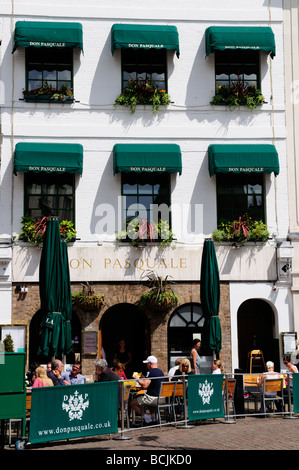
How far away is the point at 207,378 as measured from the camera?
14.2m

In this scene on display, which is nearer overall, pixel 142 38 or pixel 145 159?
pixel 145 159

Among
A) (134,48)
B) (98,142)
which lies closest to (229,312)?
(98,142)

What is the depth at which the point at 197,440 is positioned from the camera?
12359 millimetres

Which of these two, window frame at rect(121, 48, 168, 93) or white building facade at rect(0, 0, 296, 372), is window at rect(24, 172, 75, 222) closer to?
white building facade at rect(0, 0, 296, 372)

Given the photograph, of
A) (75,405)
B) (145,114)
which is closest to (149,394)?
(75,405)

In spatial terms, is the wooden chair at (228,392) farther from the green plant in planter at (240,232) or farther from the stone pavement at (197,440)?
the green plant in planter at (240,232)

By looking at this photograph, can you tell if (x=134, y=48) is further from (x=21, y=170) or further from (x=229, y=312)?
(x=229, y=312)

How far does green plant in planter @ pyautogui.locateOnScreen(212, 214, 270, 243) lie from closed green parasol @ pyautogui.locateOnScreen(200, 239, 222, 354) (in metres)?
2.79

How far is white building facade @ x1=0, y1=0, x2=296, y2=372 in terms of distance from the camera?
20.3m

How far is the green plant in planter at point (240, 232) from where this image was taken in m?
20.6

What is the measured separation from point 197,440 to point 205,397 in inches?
72.8

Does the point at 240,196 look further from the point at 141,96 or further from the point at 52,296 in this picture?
the point at 52,296
